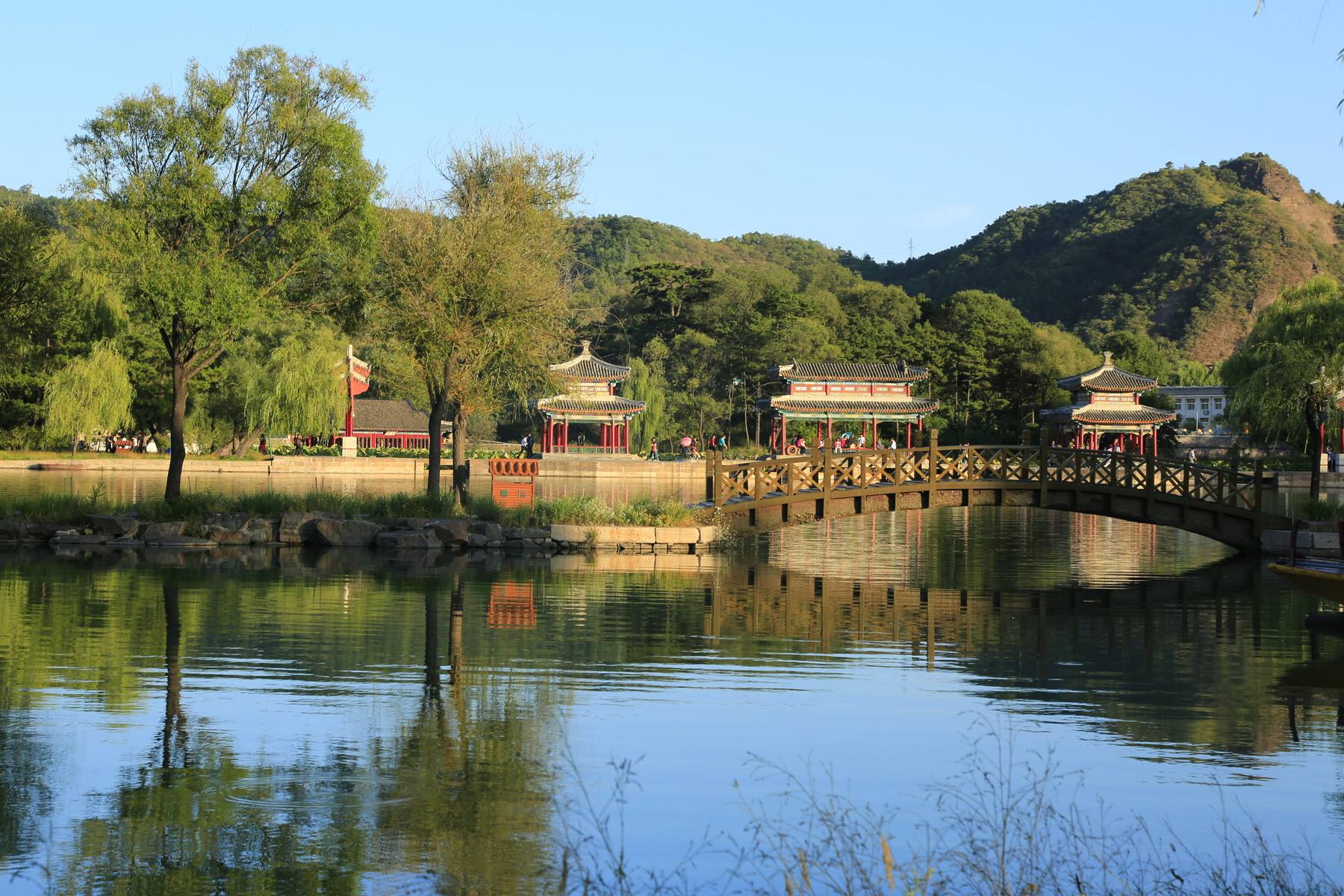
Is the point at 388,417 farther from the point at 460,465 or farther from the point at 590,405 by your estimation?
the point at 460,465

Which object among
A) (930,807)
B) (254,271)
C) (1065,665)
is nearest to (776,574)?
(1065,665)

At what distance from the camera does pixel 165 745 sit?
9359 mm

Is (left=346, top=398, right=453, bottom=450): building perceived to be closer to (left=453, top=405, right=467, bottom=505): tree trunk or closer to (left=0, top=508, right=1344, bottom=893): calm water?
(left=453, top=405, right=467, bottom=505): tree trunk

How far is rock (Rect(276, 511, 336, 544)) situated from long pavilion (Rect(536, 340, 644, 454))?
44285mm

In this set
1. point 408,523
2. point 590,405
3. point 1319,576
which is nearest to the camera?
point 1319,576

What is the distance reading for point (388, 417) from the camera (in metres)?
75.3

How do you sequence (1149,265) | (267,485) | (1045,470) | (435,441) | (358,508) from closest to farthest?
(1045,470)
(358,508)
(435,441)
(267,485)
(1149,265)

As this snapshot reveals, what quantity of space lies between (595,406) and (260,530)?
46.7m

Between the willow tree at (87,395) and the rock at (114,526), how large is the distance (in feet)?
104

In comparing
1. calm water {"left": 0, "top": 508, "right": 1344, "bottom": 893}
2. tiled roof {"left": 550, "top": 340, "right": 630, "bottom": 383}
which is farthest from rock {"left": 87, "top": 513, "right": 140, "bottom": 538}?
tiled roof {"left": 550, "top": 340, "right": 630, "bottom": 383}

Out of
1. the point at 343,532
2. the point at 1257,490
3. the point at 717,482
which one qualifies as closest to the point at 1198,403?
the point at 1257,490

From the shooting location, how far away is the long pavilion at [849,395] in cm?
7175

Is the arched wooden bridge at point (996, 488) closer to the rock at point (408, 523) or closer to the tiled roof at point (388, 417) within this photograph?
the rock at point (408, 523)

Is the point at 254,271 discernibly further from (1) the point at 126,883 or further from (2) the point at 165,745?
(1) the point at 126,883
